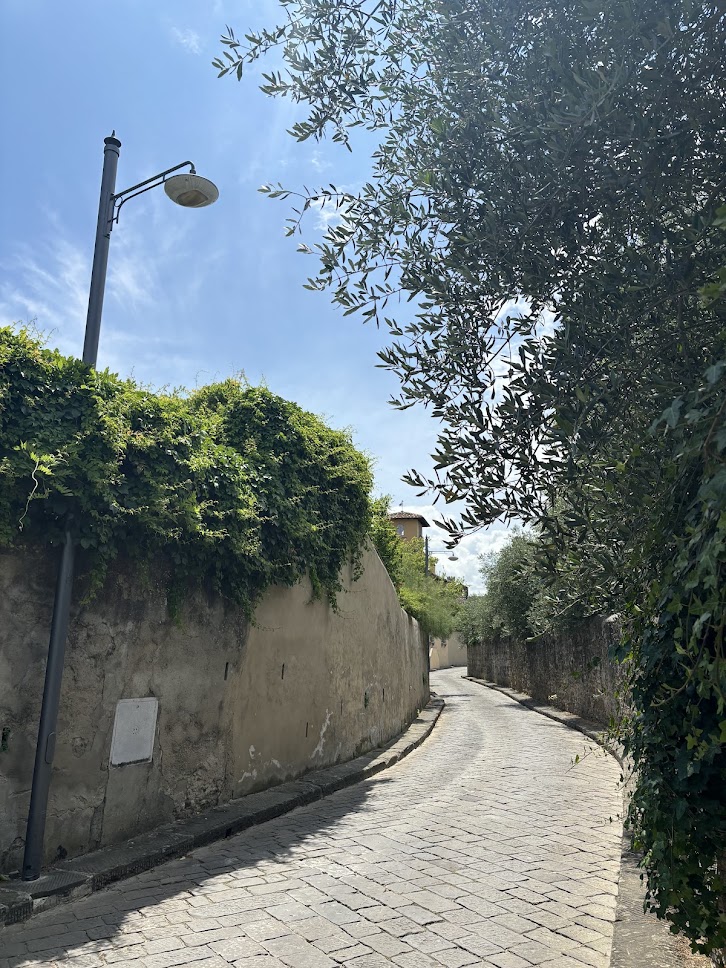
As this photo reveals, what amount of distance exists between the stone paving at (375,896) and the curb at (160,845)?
117mm

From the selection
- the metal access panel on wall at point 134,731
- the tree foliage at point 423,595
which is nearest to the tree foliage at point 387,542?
the tree foliage at point 423,595

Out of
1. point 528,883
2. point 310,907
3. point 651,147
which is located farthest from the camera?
point 528,883

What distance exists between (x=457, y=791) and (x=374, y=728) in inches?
154

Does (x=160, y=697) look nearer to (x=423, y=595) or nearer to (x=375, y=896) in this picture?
(x=375, y=896)

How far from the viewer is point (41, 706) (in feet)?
17.4

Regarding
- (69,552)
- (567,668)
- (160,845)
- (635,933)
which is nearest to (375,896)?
(635,933)

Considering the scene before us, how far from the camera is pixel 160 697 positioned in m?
6.50

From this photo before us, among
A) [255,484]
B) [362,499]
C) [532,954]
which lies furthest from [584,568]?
[362,499]

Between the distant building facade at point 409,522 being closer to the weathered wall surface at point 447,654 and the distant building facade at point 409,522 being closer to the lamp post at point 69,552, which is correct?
the weathered wall surface at point 447,654

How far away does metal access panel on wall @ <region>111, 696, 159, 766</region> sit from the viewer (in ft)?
19.6

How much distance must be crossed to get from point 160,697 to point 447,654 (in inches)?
2252

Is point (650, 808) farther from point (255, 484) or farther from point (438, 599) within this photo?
point (438, 599)

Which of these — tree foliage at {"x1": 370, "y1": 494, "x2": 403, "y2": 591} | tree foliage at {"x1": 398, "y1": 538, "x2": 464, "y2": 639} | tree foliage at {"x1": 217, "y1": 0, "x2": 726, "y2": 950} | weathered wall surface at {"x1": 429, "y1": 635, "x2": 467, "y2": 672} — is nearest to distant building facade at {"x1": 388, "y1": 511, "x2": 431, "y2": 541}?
weathered wall surface at {"x1": 429, "y1": 635, "x2": 467, "y2": 672}

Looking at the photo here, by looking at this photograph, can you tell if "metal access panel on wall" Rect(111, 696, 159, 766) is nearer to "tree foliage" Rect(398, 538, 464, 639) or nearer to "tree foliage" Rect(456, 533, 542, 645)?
"tree foliage" Rect(398, 538, 464, 639)
